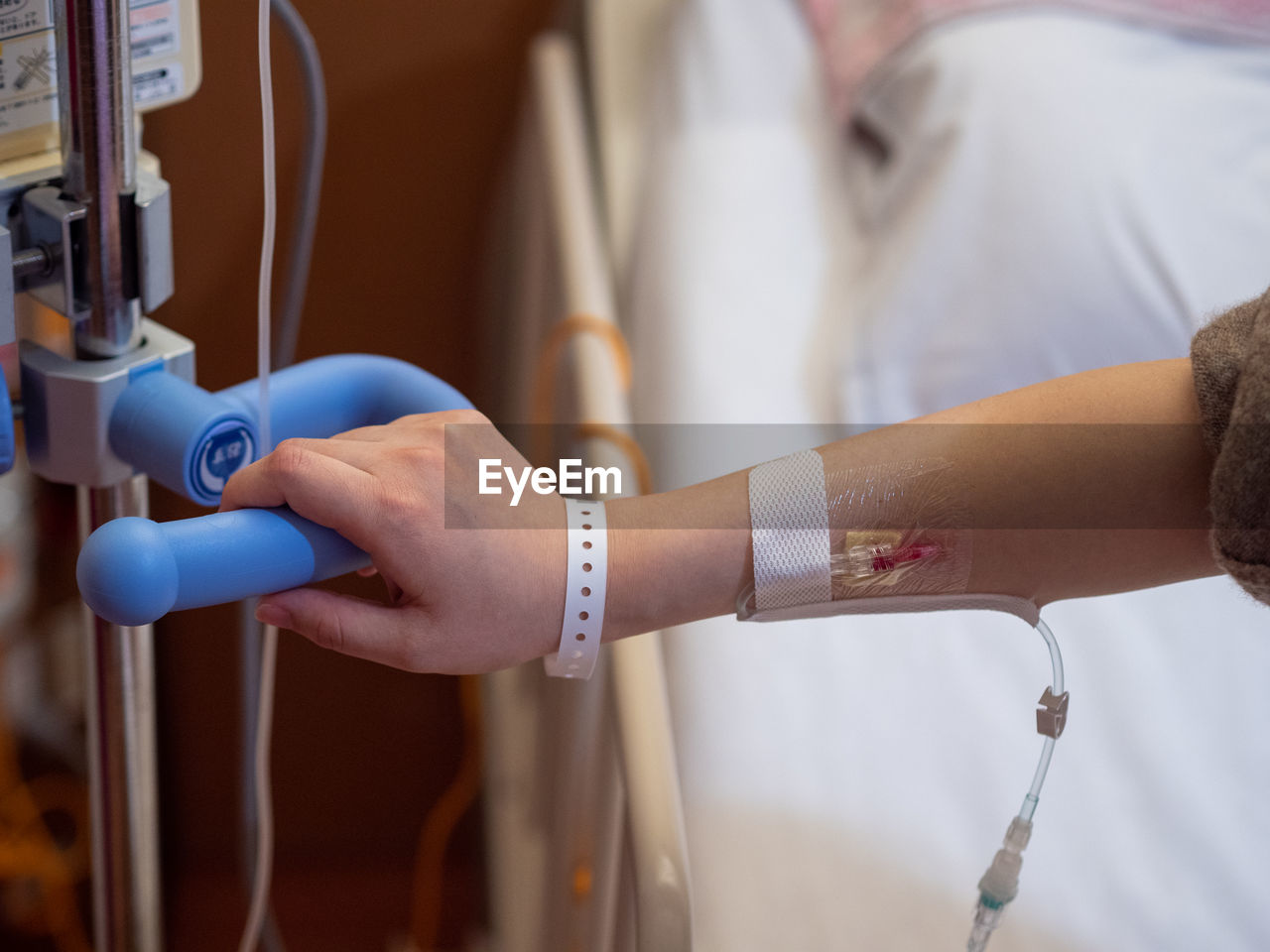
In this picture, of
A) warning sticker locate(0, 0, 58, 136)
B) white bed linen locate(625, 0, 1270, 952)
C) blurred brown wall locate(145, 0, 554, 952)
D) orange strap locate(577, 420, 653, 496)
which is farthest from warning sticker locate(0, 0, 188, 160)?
blurred brown wall locate(145, 0, 554, 952)

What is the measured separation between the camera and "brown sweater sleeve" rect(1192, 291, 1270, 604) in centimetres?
56

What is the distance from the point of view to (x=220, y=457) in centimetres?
59

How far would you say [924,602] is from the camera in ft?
2.14

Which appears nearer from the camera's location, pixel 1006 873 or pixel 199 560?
pixel 199 560

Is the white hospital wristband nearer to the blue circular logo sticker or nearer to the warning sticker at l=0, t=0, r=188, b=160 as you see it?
the blue circular logo sticker

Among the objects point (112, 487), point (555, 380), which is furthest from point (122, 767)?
point (555, 380)

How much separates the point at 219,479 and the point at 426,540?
0.41 ft

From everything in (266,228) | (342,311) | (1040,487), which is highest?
(266,228)

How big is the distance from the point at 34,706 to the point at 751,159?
1048mm

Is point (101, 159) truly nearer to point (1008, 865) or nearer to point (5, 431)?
point (5, 431)

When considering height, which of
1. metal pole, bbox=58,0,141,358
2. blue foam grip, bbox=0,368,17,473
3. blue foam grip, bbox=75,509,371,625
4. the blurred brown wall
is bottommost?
the blurred brown wall

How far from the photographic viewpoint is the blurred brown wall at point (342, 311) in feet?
4.32

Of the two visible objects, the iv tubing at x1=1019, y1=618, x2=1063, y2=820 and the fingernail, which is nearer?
the fingernail

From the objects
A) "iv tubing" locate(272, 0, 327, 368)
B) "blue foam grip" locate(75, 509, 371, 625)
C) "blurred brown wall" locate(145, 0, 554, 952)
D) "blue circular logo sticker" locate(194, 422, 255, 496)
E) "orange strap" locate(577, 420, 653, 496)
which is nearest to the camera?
"blue foam grip" locate(75, 509, 371, 625)
